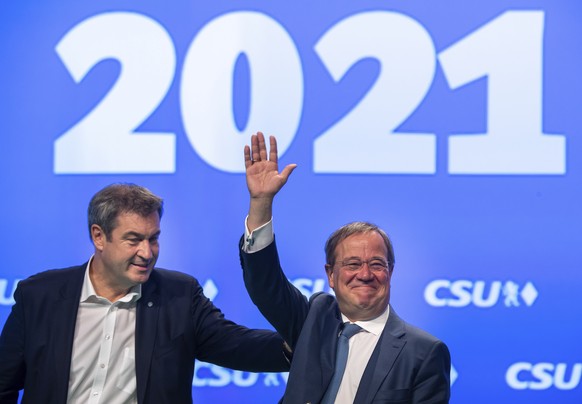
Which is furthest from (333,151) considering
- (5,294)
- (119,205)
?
(5,294)

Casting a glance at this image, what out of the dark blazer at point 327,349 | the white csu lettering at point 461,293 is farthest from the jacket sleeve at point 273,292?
the white csu lettering at point 461,293

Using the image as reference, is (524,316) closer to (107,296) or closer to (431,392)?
(431,392)

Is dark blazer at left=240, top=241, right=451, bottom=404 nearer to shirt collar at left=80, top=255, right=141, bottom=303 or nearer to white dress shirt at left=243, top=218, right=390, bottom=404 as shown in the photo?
white dress shirt at left=243, top=218, right=390, bottom=404

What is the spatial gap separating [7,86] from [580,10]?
2.65 m

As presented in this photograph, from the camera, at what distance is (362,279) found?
8.45 ft

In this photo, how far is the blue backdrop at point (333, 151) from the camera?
3842 millimetres

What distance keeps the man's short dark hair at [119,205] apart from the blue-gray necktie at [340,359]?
0.79m

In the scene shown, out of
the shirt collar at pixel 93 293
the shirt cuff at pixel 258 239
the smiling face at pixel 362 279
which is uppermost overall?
the shirt cuff at pixel 258 239

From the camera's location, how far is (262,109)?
3.88 meters

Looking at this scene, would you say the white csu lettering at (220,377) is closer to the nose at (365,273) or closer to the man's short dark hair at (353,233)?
the man's short dark hair at (353,233)

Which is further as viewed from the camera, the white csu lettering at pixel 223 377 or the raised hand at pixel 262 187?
the white csu lettering at pixel 223 377

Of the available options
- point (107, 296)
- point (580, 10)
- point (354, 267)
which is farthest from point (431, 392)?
point (580, 10)

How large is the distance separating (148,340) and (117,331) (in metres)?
0.11

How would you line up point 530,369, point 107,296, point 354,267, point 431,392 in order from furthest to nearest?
1. point 530,369
2. point 107,296
3. point 354,267
4. point 431,392
